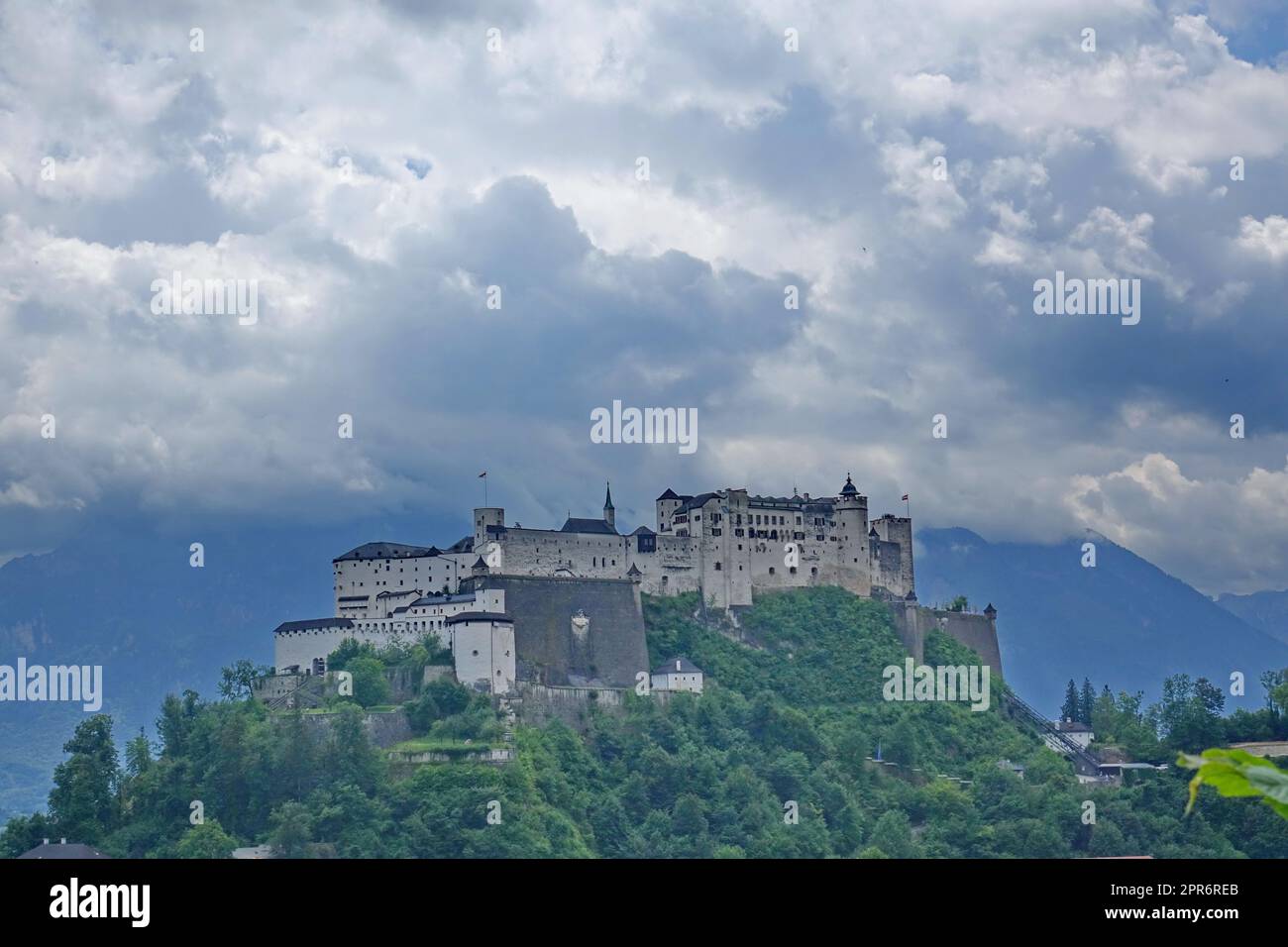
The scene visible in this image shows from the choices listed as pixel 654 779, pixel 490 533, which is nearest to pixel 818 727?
pixel 654 779

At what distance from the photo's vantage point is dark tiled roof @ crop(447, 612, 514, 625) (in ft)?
216

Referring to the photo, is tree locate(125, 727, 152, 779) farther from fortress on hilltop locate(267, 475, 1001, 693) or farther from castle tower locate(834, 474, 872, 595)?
castle tower locate(834, 474, 872, 595)

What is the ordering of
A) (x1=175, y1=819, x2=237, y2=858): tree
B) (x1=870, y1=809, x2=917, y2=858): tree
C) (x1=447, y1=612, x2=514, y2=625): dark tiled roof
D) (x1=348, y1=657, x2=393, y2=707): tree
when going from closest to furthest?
(x1=175, y1=819, x2=237, y2=858): tree < (x1=348, y1=657, x2=393, y2=707): tree < (x1=447, y1=612, x2=514, y2=625): dark tiled roof < (x1=870, y1=809, x2=917, y2=858): tree

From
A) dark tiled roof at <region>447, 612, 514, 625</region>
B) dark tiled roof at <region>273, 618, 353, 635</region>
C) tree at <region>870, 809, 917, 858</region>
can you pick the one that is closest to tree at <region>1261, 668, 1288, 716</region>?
tree at <region>870, 809, 917, 858</region>

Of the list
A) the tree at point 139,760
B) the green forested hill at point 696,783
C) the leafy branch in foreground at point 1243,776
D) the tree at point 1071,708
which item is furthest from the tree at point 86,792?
the leafy branch in foreground at point 1243,776

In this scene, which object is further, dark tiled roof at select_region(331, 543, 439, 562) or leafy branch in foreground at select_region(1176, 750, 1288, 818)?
dark tiled roof at select_region(331, 543, 439, 562)

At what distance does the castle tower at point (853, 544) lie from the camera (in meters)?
80.4

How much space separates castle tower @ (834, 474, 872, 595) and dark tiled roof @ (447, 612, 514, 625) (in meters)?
18.8

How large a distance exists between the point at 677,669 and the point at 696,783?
5770 millimetres

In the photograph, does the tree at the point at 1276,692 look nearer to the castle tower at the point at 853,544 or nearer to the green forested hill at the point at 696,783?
the green forested hill at the point at 696,783

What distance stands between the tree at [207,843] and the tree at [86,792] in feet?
14.2

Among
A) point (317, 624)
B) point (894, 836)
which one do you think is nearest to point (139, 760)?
point (317, 624)
